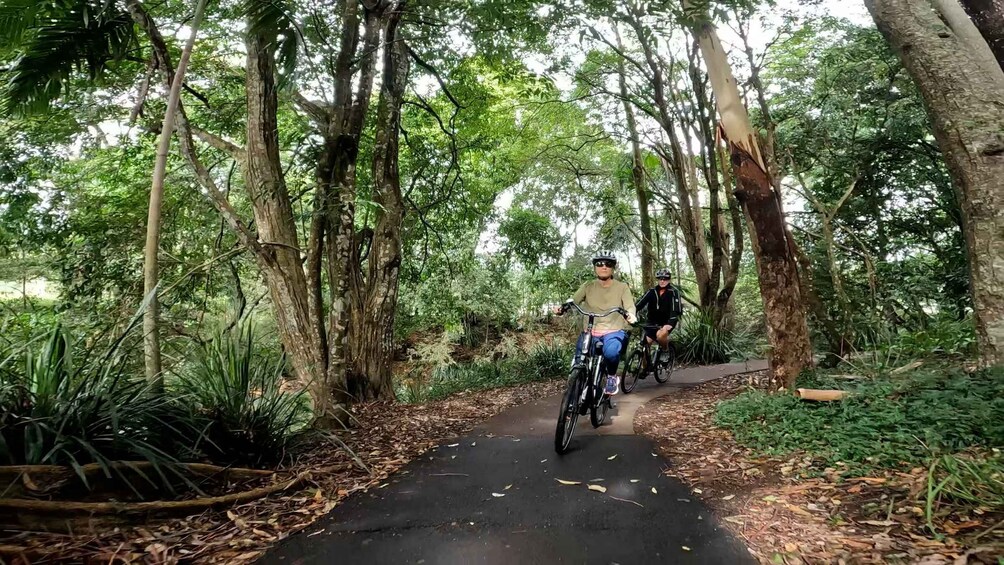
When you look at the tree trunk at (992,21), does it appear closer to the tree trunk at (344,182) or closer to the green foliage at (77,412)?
the tree trunk at (344,182)

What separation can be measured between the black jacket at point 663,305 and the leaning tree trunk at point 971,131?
4072mm

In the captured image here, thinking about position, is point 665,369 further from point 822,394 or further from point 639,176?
point 639,176

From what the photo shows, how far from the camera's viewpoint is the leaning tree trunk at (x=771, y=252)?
564 centimetres

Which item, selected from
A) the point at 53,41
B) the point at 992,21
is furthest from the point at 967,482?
the point at 53,41

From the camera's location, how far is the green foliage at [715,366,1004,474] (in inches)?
126

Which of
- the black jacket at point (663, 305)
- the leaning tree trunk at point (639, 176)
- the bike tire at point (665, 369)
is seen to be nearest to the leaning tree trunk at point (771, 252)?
the black jacket at point (663, 305)

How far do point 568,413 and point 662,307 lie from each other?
4.14 m

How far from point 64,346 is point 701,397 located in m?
7.04

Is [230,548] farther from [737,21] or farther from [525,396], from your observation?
[737,21]

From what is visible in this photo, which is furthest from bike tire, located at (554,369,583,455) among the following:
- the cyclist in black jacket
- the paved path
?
the cyclist in black jacket


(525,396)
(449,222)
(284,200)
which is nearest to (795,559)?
(284,200)

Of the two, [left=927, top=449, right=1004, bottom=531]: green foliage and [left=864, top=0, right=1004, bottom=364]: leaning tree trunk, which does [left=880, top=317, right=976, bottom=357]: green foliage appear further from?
[left=927, top=449, right=1004, bottom=531]: green foliage

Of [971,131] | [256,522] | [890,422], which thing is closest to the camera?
[256,522]

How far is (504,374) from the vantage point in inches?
456
